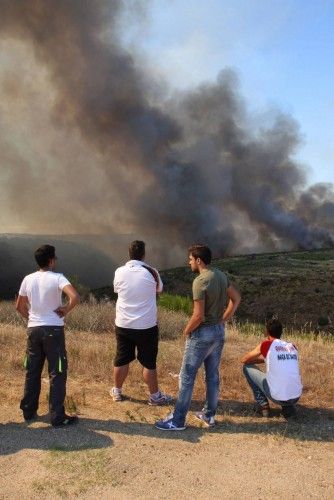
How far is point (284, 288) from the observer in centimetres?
3159

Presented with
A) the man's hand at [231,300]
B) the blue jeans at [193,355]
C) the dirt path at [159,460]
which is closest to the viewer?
the dirt path at [159,460]

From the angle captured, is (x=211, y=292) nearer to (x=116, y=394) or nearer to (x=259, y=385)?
(x=259, y=385)

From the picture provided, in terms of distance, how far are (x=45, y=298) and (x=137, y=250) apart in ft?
3.52

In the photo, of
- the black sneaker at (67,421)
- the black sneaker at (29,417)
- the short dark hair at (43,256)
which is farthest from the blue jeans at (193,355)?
the short dark hair at (43,256)

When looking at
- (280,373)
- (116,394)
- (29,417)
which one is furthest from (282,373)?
(29,417)

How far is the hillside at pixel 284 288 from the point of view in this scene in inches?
1031

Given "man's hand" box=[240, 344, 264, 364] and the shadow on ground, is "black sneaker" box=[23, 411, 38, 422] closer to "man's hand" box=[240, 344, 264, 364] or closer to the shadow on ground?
the shadow on ground

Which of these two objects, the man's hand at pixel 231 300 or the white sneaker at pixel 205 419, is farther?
the white sneaker at pixel 205 419

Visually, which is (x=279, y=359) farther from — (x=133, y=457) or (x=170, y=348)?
(x=170, y=348)

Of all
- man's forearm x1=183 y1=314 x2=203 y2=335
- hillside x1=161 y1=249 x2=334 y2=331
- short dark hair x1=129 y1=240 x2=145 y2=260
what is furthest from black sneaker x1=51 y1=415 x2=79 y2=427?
hillside x1=161 y1=249 x2=334 y2=331

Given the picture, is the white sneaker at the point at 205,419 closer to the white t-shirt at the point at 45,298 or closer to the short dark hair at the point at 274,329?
the short dark hair at the point at 274,329

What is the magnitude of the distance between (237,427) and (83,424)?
1543 mm

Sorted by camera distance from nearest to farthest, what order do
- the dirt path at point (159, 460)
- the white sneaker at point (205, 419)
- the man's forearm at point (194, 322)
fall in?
1. the dirt path at point (159, 460)
2. the man's forearm at point (194, 322)
3. the white sneaker at point (205, 419)

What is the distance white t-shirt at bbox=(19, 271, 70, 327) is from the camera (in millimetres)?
4805
